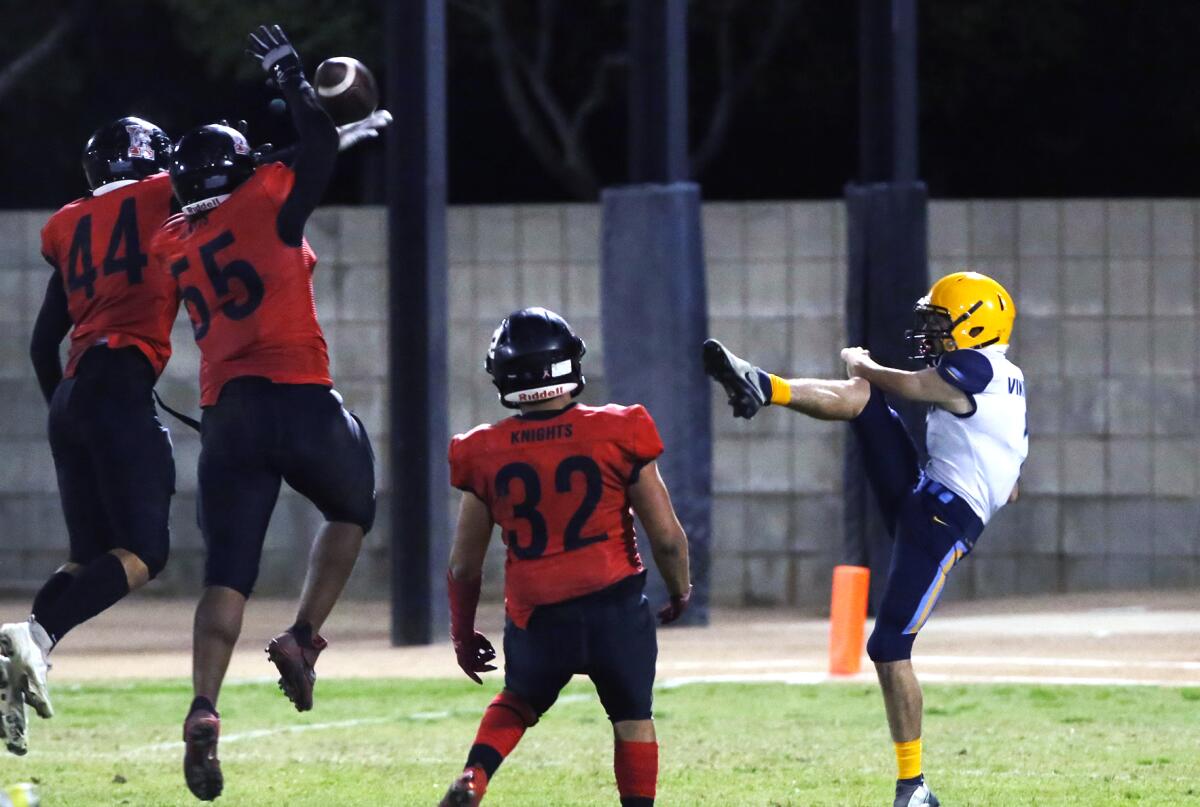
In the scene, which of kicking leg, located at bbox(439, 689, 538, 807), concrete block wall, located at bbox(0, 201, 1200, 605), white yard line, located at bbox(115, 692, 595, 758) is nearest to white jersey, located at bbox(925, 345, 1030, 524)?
kicking leg, located at bbox(439, 689, 538, 807)

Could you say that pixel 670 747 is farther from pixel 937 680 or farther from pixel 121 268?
pixel 121 268

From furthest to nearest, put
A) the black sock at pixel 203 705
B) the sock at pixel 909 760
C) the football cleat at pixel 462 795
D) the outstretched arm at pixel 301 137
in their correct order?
1. the sock at pixel 909 760
2. the outstretched arm at pixel 301 137
3. the black sock at pixel 203 705
4. the football cleat at pixel 462 795

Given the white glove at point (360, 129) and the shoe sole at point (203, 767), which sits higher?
the white glove at point (360, 129)

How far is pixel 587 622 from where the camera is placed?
7250 millimetres

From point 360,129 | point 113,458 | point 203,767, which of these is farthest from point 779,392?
point 113,458

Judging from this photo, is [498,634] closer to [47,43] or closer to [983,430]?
[983,430]

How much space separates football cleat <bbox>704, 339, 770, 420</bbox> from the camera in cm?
798

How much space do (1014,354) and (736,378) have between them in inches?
391

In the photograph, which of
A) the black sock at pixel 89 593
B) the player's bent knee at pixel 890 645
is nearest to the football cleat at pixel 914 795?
the player's bent knee at pixel 890 645

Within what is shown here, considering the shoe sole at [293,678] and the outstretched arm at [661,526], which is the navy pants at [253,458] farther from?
the outstretched arm at [661,526]

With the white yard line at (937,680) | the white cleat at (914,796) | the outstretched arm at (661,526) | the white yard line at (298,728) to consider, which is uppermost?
the outstretched arm at (661,526)

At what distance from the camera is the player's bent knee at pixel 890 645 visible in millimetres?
8492

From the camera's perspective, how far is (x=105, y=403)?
871 centimetres

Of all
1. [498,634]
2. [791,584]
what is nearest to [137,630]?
[498,634]
